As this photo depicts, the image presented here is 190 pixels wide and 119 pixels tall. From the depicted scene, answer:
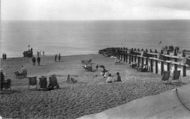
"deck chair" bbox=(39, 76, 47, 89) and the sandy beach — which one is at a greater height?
"deck chair" bbox=(39, 76, 47, 89)

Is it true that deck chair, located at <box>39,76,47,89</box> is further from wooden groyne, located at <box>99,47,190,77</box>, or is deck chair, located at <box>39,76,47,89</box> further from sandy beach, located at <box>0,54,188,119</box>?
wooden groyne, located at <box>99,47,190,77</box>

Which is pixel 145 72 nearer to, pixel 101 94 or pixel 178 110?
pixel 101 94

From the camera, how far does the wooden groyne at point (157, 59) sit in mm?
19078

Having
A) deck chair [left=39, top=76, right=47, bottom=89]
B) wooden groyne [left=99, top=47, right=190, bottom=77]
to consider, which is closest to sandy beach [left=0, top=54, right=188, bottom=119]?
deck chair [left=39, top=76, right=47, bottom=89]

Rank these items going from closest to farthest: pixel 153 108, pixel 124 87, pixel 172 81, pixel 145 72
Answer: pixel 153 108, pixel 124 87, pixel 172 81, pixel 145 72

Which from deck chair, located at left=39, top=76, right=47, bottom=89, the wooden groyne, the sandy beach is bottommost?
the sandy beach

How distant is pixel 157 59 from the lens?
21078mm

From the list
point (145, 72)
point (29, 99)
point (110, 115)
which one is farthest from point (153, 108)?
point (145, 72)

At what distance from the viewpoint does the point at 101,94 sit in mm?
13250

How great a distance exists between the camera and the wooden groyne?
1908 cm

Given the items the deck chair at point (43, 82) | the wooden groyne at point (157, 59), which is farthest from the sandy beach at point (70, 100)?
the wooden groyne at point (157, 59)

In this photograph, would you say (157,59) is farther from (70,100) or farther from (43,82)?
(70,100)

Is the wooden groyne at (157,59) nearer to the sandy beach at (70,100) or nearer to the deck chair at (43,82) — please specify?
the sandy beach at (70,100)

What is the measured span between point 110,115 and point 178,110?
1.30 m
